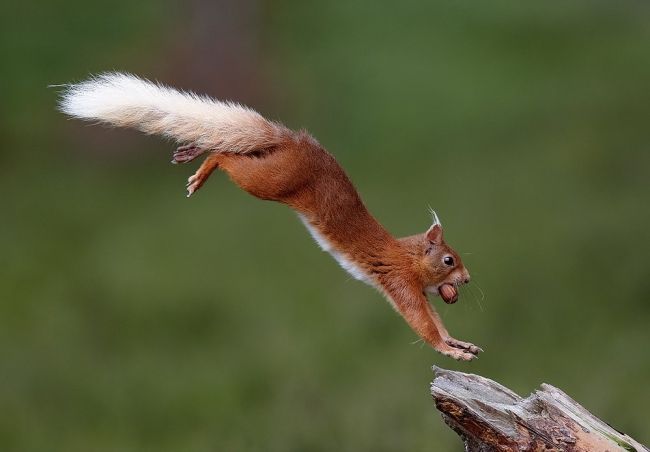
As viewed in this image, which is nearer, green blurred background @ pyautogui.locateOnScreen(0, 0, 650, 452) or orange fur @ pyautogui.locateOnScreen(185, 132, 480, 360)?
→ orange fur @ pyautogui.locateOnScreen(185, 132, 480, 360)

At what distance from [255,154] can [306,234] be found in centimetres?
1110

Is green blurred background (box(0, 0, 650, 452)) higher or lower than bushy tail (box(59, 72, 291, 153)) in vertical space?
higher

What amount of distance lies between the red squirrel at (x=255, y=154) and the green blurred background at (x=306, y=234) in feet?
13.5

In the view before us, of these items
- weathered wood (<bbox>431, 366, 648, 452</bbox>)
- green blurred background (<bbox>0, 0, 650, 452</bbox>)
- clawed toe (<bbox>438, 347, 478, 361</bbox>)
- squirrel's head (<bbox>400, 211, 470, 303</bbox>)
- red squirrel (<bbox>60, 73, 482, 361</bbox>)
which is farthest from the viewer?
green blurred background (<bbox>0, 0, 650, 452</bbox>)

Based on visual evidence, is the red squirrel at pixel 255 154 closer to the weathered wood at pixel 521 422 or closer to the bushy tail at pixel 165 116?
the bushy tail at pixel 165 116

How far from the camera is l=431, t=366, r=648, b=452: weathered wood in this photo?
18.0 feet

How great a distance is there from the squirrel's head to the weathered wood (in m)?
0.55

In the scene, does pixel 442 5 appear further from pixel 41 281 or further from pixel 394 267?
pixel 394 267

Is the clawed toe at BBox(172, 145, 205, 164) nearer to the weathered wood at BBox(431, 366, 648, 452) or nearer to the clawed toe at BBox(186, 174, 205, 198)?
the clawed toe at BBox(186, 174, 205, 198)

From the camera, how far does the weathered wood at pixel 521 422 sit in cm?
548

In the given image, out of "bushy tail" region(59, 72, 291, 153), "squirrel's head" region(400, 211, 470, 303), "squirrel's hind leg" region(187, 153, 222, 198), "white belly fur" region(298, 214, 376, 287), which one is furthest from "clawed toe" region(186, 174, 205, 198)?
"squirrel's head" region(400, 211, 470, 303)

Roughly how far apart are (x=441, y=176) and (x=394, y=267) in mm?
12020

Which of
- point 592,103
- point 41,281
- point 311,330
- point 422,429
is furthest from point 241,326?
point 592,103

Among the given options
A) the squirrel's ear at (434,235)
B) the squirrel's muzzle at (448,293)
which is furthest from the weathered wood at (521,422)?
the squirrel's ear at (434,235)
